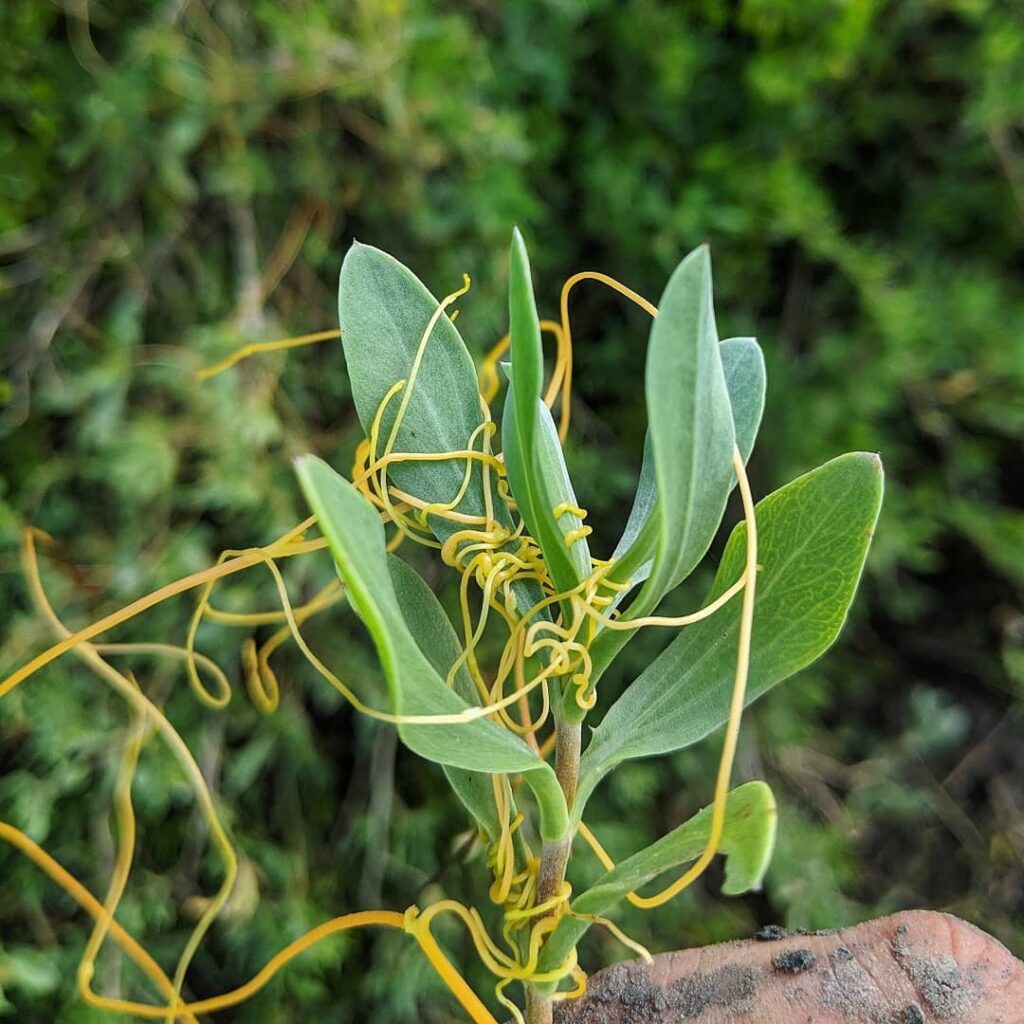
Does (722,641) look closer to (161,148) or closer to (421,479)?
(421,479)

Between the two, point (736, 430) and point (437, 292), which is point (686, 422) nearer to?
point (736, 430)

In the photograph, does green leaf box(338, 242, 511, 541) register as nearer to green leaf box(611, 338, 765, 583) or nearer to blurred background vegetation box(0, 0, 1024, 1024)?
green leaf box(611, 338, 765, 583)

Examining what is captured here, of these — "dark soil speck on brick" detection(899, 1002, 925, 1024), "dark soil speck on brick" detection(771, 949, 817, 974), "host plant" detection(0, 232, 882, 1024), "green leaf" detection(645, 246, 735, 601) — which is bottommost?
"dark soil speck on brick" detection(771, 949, 817, 974)

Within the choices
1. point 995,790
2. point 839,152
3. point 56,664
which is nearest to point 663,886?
point 995,790

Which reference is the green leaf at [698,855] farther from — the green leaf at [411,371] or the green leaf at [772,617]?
the green leaf at [411,371]

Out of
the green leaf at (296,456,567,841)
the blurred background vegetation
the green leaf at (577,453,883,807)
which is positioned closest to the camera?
A: the green leaf at (296,456,567,841)

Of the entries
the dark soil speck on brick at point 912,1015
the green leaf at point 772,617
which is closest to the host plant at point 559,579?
the green leaf at point 772,617

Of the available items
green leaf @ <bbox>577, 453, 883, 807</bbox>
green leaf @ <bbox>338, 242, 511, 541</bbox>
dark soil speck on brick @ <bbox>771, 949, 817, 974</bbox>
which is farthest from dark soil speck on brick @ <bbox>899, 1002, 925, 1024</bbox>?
green leaf @ <bbox>338, 242, 511, 541</bbox>

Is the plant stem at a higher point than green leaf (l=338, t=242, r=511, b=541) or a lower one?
lower
